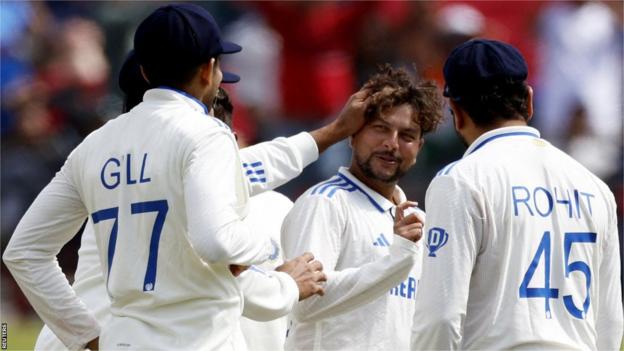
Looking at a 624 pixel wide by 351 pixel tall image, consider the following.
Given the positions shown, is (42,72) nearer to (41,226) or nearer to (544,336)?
(41,226)

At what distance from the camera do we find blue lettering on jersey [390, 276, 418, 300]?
498 centimetres

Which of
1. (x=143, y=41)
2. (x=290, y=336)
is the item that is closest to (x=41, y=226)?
(x=143, y=41)

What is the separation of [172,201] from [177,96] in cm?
34

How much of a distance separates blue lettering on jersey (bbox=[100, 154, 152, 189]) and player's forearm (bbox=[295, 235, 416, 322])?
3.33 ft

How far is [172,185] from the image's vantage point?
3807 millimetres

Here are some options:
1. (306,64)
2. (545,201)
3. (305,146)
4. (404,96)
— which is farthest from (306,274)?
(306,64)

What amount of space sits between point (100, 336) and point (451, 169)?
1161 millimetres

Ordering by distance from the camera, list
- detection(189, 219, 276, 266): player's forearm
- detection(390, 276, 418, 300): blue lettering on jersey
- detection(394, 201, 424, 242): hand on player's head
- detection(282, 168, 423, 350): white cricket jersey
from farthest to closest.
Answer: detection(390, 276, 418, 300): blue lettering on jersey < detection(282, 168, 423, 350): white cricket jersey < detection(394, 201, 424, 242): hand on player's head < detection(189, 219, 276, 266): player's forearm

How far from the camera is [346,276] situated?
Result: 4656 mm

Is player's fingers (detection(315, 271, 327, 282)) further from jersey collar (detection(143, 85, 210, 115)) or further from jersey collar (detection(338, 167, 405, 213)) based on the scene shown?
jersey collar (detection(338, 167, 405, 213))

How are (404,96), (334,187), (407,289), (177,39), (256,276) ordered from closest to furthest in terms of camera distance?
(177,39) → (256,276) → (407,289) → (334,187) → (404,96)

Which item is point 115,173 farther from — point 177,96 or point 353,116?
point 353,116

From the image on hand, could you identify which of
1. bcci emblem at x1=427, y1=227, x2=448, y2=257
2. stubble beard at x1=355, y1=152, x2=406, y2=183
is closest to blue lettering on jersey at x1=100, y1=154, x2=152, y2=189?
bcci emblem at x1=427, y1=227, x2=448, y2=257

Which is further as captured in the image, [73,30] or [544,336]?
[73,30]
